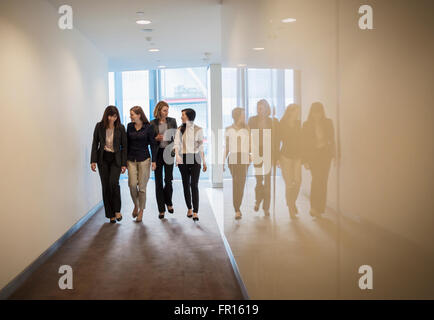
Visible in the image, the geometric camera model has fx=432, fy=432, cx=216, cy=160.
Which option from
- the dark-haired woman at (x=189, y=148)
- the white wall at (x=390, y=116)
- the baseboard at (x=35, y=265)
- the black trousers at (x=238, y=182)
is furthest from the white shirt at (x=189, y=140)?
the white wall at (x=390, y=116)

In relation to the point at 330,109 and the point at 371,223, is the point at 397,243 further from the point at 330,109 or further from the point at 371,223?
the point at 330,109

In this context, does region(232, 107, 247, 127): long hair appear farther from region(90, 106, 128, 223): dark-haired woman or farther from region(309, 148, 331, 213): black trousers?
region(90, 106, 128, 223): dark-haired woman

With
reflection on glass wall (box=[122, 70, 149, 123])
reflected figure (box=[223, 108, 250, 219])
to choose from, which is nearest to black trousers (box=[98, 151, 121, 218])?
reflected figure (box=[223, 108, 250, 219])

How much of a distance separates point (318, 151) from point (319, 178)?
A: 0.32 feet

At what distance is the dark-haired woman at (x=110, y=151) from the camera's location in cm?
590

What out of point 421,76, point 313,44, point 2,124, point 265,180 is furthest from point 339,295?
point 2,124

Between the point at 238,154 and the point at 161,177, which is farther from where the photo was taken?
the point at 161,177

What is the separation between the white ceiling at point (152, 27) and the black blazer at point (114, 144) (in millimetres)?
1391

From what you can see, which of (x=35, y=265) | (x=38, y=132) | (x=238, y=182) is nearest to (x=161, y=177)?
(x=38, y=132)

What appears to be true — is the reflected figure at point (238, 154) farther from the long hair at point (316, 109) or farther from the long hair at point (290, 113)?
the long hair at point (316, 109)

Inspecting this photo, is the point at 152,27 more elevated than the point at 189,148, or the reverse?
the point at 152,27

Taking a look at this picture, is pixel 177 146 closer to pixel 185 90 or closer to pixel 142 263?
pixel 142 263

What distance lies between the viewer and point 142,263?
4.21 metres

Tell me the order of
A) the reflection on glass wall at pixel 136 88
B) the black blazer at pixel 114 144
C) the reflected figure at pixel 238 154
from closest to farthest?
the reflected figure at pixel 238 154 → the black blazer at pixel 114 144 → the reflection on glass wall at pixel 136 88
